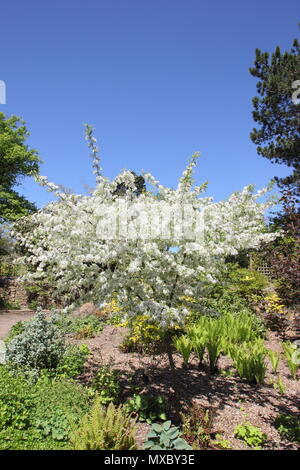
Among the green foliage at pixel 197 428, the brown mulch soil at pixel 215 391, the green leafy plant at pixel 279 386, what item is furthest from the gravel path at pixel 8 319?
the green leafy plant at pixel 279 386

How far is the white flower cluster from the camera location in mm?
4113

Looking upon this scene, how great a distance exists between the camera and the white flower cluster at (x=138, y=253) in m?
4.11

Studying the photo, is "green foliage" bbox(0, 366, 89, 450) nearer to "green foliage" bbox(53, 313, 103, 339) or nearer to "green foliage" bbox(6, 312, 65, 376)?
"green foliage" bbox(6, 312, 65, 376)

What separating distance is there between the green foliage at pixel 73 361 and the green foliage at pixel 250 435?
323 centimetres

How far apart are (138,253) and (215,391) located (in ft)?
10.8

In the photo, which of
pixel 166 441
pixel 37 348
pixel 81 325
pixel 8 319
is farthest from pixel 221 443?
pixel 8 319

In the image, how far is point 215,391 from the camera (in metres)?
5.55

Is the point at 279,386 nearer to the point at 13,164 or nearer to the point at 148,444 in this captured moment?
the point at 148,444

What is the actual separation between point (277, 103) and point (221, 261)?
12.0 meters

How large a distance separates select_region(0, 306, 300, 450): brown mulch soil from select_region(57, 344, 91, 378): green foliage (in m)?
0.19

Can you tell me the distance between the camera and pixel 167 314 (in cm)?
410

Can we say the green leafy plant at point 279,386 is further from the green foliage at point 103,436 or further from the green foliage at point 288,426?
the green foliage at point 103,436

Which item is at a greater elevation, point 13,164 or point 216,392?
point 13,164

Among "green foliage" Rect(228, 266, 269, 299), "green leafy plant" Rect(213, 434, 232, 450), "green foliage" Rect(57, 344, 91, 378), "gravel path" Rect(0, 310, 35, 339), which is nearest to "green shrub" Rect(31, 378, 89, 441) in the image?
"green foliage" Rect(57, 344, 91, 378)
